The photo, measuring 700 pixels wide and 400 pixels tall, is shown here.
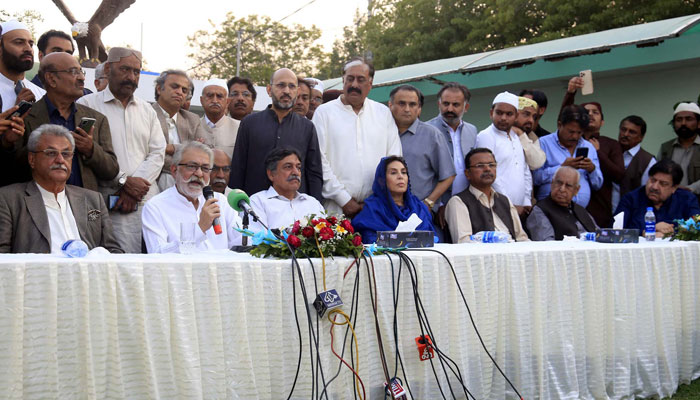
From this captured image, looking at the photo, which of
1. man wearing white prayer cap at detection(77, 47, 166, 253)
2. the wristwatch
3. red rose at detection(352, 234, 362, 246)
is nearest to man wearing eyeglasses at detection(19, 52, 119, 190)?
the wristwatch

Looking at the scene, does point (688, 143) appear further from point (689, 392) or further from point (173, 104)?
point (173, 104)

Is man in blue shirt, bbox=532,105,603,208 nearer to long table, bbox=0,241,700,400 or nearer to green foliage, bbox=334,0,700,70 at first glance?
long table, bbox=0,241,700,400

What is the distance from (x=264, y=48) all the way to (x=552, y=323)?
111ft

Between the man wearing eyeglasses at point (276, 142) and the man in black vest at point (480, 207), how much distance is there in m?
1.10

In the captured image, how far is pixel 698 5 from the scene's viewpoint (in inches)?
641

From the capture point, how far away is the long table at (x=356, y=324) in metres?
2.76

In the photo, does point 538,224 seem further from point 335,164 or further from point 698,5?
point 698,5

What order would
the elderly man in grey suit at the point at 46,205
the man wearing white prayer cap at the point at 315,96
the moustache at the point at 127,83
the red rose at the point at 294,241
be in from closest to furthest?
the red rose at the point at 294,241 < the elderly man in grey suit at the point at 46,205 < the moustache at the point at 127,83 < the man wearing white prayer cap at the point at 315,96

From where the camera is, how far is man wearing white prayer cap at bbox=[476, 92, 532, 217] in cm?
604

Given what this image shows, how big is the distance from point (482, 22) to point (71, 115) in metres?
19.5

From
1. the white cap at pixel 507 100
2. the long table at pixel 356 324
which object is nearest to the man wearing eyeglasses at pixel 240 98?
the white cap at pixel 507 100

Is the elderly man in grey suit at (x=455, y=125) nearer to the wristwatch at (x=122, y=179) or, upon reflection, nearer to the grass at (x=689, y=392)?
Result: the grass at (x=689, y=392)

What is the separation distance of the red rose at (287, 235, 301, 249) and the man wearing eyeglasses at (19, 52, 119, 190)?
1.65 m

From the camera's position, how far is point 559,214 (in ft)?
19.2
